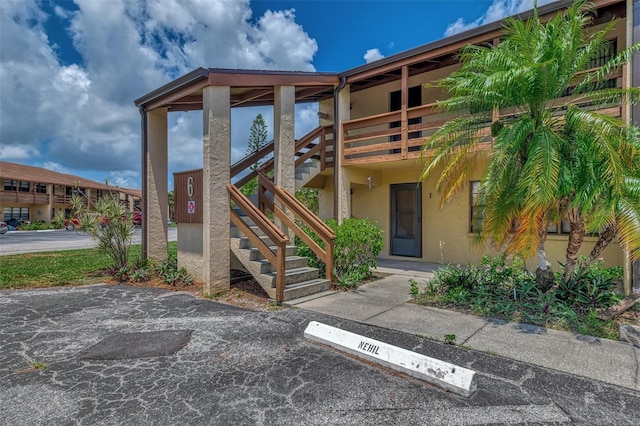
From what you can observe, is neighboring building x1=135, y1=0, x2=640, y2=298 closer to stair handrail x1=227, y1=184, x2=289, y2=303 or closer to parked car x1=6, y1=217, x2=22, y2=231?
stair handrail x1=227, y1=184, x2=289, y2=303

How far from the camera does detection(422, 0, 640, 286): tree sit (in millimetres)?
4176

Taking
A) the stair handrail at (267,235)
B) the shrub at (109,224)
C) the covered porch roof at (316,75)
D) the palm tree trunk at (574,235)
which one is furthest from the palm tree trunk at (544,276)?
the shrub at (109,224)

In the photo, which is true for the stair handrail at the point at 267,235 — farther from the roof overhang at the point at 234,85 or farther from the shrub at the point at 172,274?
the roof overhang at the point at 234,85

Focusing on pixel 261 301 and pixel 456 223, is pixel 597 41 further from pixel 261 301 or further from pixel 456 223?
pixel 261 301

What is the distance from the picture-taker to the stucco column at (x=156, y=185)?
8617 millimetres

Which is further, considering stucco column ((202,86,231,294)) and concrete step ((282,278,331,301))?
stucco column ((202,86,231,294))

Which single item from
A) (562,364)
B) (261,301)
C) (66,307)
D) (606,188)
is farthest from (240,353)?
(606,188)

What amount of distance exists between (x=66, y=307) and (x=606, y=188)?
8.46 meters

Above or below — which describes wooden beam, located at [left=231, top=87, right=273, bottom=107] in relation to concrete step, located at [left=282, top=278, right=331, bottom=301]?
above

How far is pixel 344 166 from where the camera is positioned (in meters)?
9.75

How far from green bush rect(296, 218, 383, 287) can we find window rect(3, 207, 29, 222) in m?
43.5

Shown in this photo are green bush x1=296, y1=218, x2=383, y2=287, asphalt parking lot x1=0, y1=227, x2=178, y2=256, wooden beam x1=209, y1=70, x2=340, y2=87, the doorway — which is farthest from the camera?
asphalt parking lot x1=0, y1=227, x2=178, y2=256

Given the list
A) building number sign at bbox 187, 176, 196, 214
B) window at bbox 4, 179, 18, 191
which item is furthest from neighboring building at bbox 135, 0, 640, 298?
window at bbox 4, 179, 18, 191

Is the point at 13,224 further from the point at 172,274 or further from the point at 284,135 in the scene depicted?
the point at 284,135
